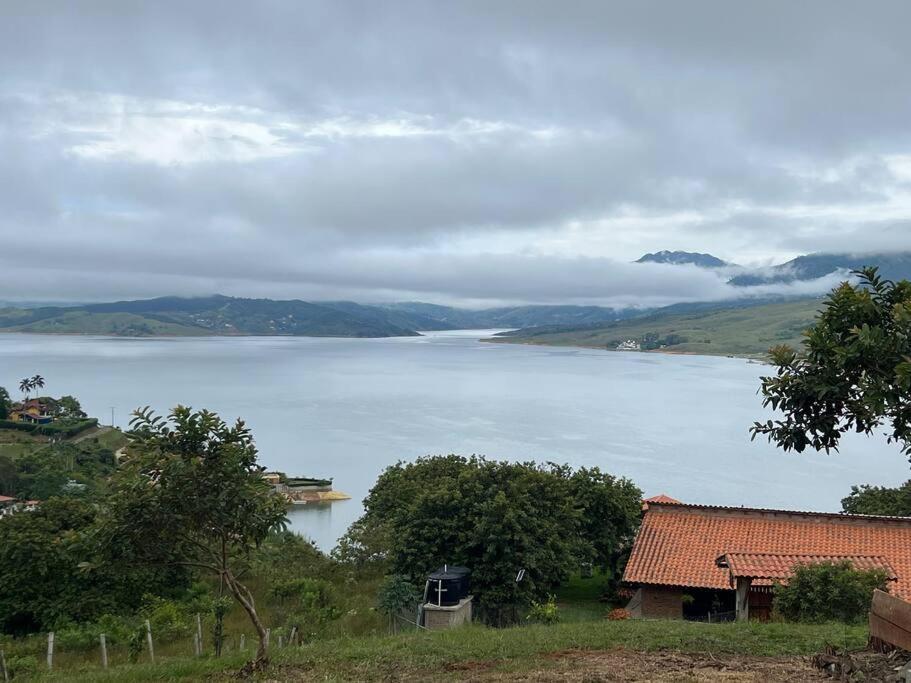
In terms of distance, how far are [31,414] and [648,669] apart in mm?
94201

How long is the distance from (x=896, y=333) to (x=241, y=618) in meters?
17.0

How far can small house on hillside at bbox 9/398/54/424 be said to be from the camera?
281 ft

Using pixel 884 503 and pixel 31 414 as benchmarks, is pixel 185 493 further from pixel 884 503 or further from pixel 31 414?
pixel 31 414

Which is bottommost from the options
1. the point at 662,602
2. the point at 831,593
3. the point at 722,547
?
the point at 662,602

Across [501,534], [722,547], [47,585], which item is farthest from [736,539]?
[47,585]

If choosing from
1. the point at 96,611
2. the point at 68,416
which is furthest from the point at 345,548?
the point at 68,416

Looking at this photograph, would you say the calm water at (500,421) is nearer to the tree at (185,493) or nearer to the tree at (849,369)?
the tree at (185,493)

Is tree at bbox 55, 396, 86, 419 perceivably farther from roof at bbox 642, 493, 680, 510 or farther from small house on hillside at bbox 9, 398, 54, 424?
roof at bbox 642, 493, 680, 510

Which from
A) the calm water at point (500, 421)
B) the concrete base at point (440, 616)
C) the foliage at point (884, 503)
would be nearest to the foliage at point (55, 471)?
the calm water at point (500, 421)

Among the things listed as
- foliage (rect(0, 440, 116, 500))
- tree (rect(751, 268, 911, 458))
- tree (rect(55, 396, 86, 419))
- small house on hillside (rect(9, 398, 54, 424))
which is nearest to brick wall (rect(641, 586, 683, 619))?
tree (rect(751, 268, 911, 458))

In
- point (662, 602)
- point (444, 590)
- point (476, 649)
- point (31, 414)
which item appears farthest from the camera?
point (31, 414)

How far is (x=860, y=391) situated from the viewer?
26.8 ft

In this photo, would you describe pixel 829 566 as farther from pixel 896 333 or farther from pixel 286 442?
pixel 286 442

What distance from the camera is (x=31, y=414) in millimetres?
87000
